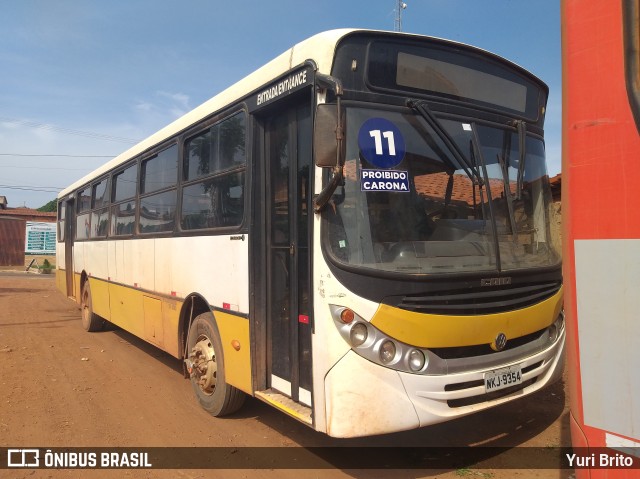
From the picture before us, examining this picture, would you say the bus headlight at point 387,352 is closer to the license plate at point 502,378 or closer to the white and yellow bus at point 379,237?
the white and yellow bus at point 379,237

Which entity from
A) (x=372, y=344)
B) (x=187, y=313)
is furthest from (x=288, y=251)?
(x=187, y=313)

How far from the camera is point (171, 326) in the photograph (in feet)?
19.0

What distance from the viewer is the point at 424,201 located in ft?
11.4

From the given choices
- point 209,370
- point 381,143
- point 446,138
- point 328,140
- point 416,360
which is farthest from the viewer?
point 209,370

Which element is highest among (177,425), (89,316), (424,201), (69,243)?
(424,201)

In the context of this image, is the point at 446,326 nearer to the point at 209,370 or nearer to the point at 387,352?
the point at 387,352

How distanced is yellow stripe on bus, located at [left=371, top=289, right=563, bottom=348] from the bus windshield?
12.2 inches

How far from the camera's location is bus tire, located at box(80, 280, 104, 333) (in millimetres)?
9875

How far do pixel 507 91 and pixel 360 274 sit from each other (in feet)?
6.88

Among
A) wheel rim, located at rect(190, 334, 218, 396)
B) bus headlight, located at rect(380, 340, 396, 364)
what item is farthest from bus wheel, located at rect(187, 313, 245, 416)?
bus headlight, located at rect(380, 340, 396, 364)

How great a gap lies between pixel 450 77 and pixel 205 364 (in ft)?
11.5

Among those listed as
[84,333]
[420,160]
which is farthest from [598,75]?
[84,333]

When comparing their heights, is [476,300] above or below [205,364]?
above

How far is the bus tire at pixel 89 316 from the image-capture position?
9875mm
